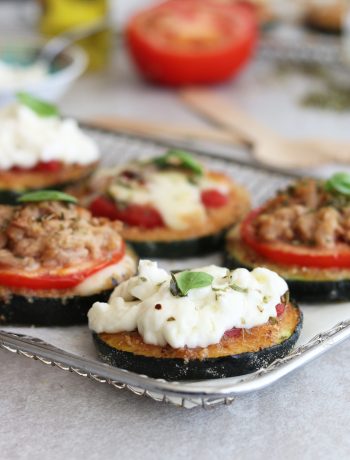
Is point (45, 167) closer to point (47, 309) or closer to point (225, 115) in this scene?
point (47, 309)

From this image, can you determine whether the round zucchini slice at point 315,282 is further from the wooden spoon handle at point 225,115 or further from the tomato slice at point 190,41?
the tomato slice at point 190,41

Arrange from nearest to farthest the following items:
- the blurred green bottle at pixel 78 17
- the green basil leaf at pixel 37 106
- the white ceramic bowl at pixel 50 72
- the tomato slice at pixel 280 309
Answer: the tomato slice at pixel 280 309
the green basil leaf at pixel 37 106
the white ceramic bowl at pixel 50 72
the blurred green bottle at pixel 78 17

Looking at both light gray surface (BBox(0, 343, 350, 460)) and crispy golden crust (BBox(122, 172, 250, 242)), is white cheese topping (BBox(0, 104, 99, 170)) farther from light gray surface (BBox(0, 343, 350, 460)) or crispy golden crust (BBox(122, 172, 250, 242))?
light gray surface (BBox(0, 343, 350, 460))

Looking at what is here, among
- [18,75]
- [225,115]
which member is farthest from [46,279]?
[225,115]

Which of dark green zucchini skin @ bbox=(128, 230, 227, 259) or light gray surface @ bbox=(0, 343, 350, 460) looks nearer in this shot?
light gray surface @ bbox=(0, 343, 350, 460)

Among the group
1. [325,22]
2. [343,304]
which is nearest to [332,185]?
[343,304]

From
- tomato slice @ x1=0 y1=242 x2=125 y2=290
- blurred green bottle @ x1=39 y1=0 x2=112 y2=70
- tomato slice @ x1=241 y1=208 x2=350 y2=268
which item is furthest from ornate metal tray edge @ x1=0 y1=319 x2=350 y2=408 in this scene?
blurred green bottle @ x1=39 y1=0 x2=112 y2=70

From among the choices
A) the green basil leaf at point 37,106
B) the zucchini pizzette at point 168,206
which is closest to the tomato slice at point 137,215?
the zucchini pizzette at point 168,206

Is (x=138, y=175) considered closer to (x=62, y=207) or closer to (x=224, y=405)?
(x=62, y=207)

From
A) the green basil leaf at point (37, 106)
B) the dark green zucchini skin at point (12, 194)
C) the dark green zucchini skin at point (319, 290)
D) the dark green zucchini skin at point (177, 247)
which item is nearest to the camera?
the dark green zucchini skin at point (319, 290)
